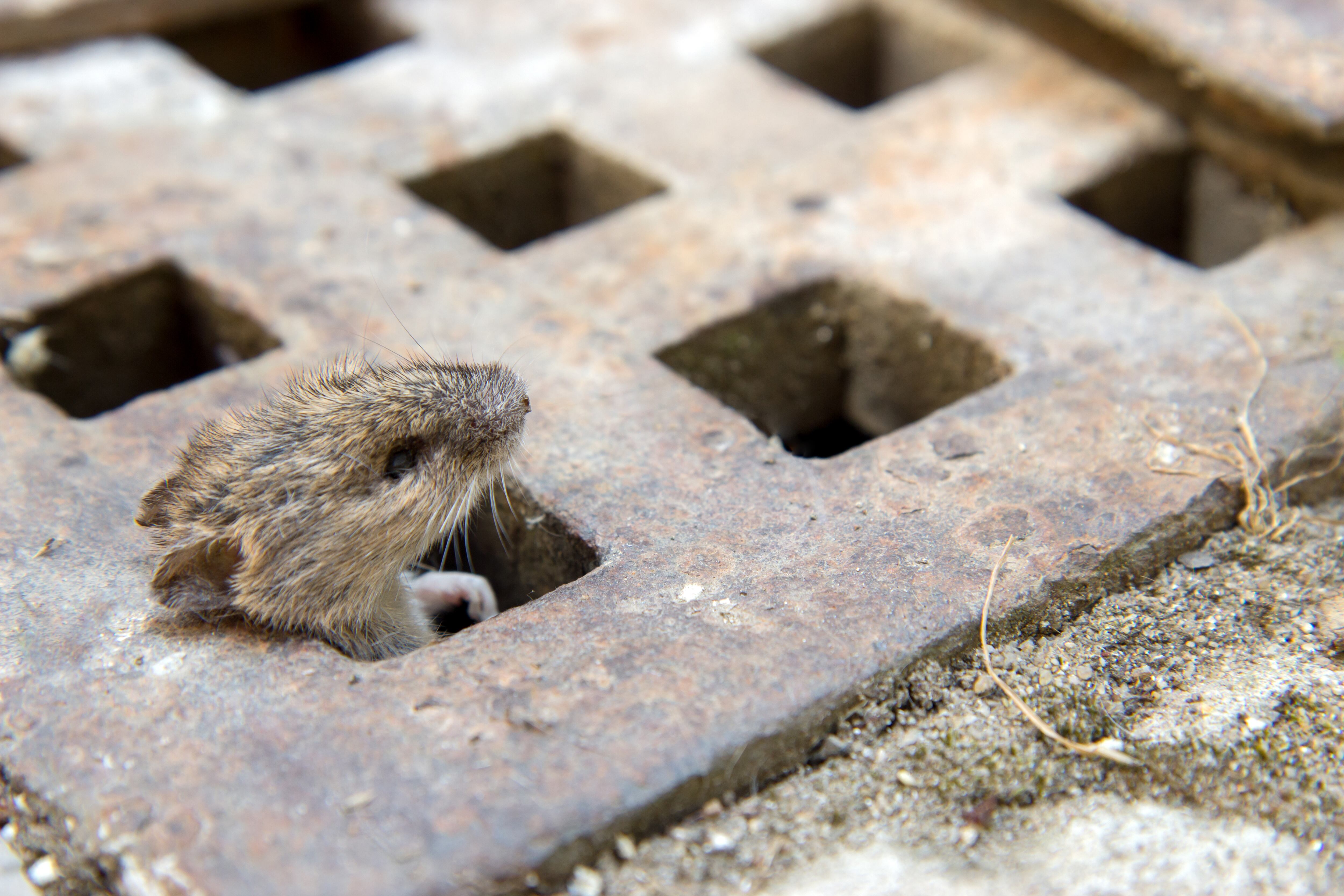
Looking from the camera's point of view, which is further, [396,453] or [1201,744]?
[396,453]

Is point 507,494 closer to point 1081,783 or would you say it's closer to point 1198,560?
point 1081,783

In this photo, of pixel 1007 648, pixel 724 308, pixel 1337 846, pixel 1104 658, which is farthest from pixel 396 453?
pixel 1337 846

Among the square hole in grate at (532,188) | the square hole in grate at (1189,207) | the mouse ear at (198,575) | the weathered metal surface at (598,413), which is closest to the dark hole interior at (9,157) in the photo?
the weathered metal surface at (598,413)

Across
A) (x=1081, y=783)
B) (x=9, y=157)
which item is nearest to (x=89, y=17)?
(x=9, y=157)

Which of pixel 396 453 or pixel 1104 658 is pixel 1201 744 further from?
pixel 396 453

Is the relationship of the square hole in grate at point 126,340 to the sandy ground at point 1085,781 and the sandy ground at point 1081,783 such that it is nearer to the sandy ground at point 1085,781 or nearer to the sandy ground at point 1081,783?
the sandy ground at point 1081,783
